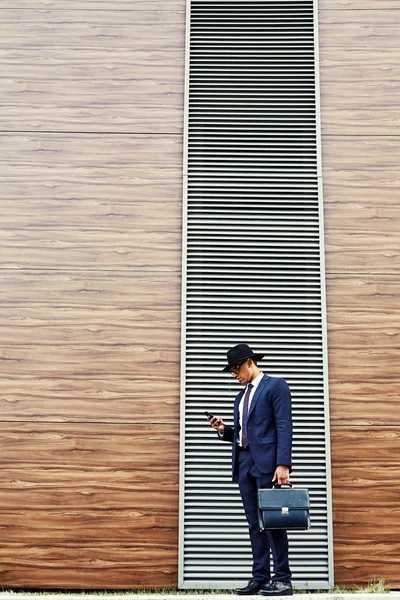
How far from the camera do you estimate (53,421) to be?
5.54 meters

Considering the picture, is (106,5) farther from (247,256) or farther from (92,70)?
(247,256)

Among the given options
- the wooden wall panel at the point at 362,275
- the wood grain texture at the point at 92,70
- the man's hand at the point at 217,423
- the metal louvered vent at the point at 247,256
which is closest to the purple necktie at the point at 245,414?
the man's hand at the point at 217,423

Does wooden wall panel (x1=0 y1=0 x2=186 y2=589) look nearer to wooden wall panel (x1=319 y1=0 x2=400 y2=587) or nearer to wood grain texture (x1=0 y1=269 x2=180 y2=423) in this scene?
wood grain texture (x1=0 y1=269 x2=180 y2=423)

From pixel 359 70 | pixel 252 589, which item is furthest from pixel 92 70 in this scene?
pixel 252 589

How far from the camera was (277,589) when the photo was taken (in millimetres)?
4199

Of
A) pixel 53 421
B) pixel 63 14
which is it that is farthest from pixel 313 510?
pixel 63 14

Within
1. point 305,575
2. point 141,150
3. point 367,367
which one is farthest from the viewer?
point 141,150

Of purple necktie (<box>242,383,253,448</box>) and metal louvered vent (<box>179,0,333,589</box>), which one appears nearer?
purple necktie (<box>242,383,253,448</box>)

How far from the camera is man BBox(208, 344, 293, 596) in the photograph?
14.0 ft

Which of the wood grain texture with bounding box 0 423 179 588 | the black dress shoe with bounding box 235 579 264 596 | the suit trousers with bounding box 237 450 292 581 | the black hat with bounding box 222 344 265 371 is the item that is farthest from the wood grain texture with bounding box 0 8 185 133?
the black dress shoe with bounding box 235 579 264 596

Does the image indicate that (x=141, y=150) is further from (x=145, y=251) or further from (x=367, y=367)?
(x=367, y=367)

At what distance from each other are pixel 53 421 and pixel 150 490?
92 cm

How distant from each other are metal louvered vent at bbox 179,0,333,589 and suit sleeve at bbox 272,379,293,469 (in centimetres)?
119

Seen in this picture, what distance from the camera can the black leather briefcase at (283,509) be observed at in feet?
13.5
